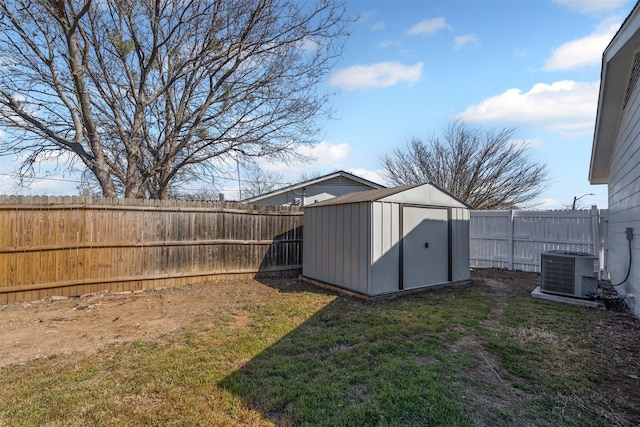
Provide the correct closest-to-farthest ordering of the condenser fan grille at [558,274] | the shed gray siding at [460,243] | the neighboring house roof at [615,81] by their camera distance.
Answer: the neighboring house roof at [615,81], the condenser fan grille at [558,274], the shed gray siding at [460,243]

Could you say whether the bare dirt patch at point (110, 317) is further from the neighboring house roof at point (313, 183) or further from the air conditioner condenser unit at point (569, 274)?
the neighboring house roof at point (313, 183)

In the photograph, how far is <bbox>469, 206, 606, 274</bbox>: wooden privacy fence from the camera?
23.8 feet

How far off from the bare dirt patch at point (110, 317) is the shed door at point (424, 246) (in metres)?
2.66

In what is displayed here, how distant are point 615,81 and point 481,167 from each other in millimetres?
11739

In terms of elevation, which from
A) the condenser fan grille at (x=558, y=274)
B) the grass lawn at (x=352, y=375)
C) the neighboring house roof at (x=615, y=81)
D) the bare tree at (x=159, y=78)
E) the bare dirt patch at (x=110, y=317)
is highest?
the bare tree at (x=159, y=78)

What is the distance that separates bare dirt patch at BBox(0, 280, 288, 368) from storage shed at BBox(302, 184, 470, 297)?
4.73 feet

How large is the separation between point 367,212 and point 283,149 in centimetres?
526

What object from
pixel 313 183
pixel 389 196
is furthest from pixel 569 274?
pixel 313 183

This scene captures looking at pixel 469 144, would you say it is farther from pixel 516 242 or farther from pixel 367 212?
pixel 367 212

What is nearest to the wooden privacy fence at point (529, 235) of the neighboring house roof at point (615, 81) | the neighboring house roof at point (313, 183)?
the neighboring house roof at point (615, 81)

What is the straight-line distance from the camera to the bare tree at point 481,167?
1551 cm

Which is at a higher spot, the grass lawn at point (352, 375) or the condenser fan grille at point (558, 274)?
the condenser fan grille at point (558, 274)

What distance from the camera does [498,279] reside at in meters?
7.41

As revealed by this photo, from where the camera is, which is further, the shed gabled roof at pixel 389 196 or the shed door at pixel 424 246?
the shed door at pixel 424 246
